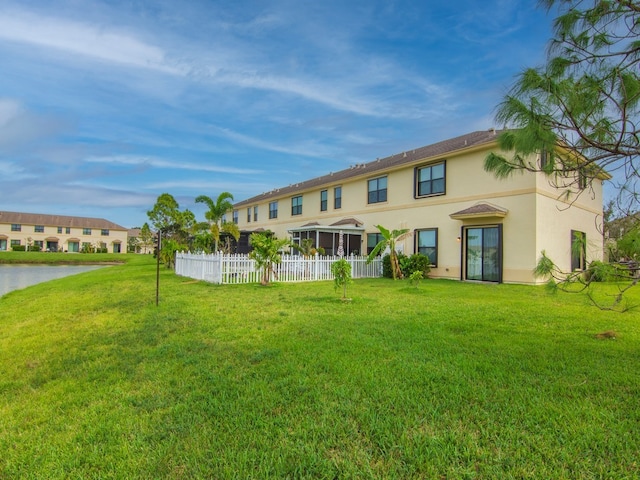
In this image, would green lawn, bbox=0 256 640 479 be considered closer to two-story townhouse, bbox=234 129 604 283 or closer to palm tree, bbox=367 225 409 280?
two-story townhouse, bbox=234 129 604 283

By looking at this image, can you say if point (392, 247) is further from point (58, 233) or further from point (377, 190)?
point (58, 233)

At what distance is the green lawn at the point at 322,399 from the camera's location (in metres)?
2.34

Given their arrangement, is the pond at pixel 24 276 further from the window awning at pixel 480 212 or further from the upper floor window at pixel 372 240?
the window awning at pixel 480 212

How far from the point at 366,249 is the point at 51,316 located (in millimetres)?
15173

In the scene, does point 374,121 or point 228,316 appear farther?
point 374,121

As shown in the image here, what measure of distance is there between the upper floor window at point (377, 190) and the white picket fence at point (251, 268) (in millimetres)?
3941

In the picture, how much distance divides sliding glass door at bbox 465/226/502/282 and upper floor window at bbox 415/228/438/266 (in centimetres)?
150

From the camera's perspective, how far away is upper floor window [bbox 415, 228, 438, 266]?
16.4 meters

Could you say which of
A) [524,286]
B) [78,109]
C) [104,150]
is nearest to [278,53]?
[78,109]

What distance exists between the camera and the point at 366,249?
20.1 m

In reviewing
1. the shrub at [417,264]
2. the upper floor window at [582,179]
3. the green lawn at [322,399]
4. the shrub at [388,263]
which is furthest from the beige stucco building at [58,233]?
the upper floor window at [582,179]

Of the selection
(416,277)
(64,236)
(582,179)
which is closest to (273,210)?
(416,277)

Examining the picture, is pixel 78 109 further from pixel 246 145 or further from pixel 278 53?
pixel 246 145

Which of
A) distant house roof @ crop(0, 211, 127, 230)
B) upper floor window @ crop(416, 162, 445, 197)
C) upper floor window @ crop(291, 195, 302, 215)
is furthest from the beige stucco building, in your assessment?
upper floor window @ crop(416, 162, 445, 197)
